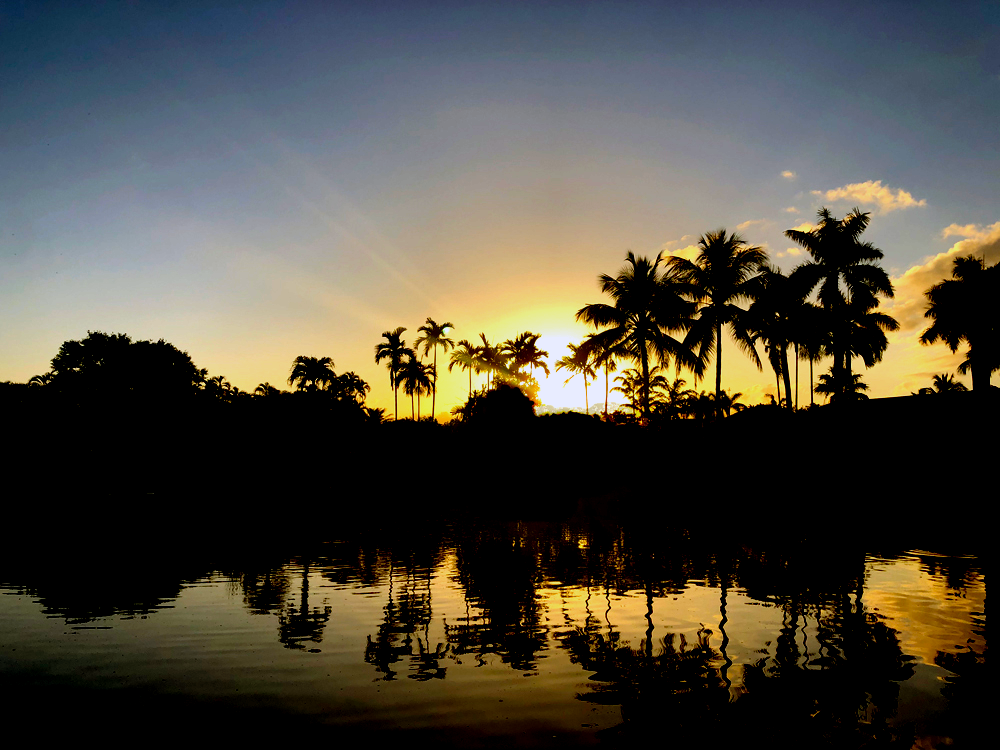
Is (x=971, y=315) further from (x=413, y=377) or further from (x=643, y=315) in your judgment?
(x=413, y=377)

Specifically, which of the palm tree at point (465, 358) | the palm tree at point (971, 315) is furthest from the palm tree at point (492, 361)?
the palm tree at point (971, 315)

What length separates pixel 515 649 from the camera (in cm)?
878

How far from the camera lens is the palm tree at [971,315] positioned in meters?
42.8

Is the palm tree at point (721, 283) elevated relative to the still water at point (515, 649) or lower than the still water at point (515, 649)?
elevated

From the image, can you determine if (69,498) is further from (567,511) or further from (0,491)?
(567,511)

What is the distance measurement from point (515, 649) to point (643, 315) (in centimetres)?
3818

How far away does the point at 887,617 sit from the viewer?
1022 centimetres

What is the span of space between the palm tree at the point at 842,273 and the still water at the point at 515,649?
2823 cm

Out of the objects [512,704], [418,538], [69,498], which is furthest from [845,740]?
[69,498]

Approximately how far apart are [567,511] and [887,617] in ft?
52.8

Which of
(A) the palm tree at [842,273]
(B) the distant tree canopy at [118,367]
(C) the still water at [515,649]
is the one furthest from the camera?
(B) the distant tree canopy at [118,367]

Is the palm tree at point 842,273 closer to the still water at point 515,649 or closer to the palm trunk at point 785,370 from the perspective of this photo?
the palm trunk at point 785,370

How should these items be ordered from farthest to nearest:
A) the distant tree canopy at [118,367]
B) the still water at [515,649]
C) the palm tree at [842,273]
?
1. the distant tree canopy at [118,367]
2. the palm tree at [842,273]
3. the still water at [515,649]

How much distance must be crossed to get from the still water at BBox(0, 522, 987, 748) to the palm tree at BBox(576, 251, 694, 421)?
2911cm
